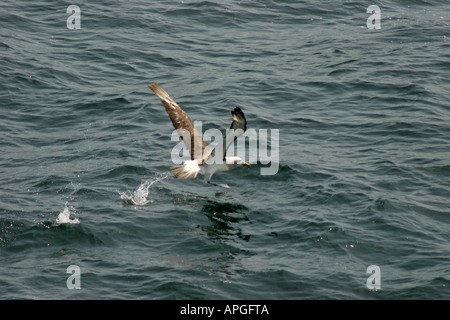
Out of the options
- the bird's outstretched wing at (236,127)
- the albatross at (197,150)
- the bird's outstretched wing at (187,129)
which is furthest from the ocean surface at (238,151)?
the bird's outstretched wing at (236,127)

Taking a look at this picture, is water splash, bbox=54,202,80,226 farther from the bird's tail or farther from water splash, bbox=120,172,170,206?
the bird's tail

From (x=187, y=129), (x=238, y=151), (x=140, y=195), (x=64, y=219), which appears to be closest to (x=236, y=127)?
(x=187, y=129)

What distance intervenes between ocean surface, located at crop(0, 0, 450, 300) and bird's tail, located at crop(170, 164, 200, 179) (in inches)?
31.2

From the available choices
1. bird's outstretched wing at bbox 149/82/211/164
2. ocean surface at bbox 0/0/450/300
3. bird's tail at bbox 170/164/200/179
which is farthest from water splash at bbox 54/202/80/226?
bird's outstretched wing at bbox 149/82/211/164

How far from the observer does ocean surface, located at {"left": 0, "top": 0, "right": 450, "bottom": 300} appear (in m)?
11.0

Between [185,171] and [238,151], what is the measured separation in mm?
3463

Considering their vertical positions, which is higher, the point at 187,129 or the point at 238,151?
the point at 187,129

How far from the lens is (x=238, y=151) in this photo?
53.8 feet

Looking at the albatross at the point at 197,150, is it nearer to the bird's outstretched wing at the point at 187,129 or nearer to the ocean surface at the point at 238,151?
the bird's outstretched wing at the point at 187,129

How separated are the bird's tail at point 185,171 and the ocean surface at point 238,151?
2.60ft

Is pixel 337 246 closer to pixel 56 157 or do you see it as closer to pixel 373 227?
pixel 373 227

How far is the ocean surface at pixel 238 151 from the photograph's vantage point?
435 inches

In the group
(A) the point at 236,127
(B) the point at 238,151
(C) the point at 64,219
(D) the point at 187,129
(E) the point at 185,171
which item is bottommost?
(C) the point at 64,219

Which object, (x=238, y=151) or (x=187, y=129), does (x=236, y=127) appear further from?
(x=238, y=151)
